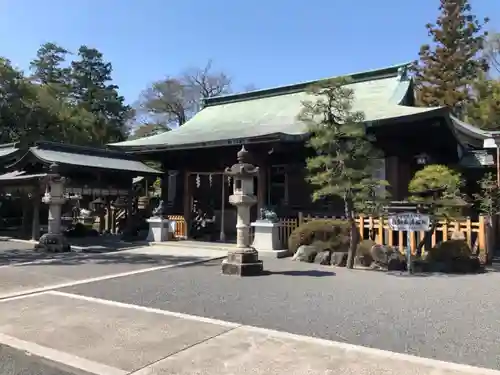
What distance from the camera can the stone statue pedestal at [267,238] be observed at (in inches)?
448

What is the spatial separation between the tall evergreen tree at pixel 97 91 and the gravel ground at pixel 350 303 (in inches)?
1506

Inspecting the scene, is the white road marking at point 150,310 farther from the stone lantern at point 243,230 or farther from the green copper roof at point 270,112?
the green copper roof at point 270,112

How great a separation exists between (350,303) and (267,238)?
5480 millimetres

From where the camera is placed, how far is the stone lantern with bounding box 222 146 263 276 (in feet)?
28.2

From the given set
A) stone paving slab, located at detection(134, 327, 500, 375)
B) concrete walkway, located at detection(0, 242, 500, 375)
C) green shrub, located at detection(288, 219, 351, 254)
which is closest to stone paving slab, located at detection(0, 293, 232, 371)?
concrete walkway, located at detection(0, 242, 500, 375)

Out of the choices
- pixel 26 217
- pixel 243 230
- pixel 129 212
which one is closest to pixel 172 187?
pixel 129 212

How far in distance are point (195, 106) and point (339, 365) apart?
136 feet

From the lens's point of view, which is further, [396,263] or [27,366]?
[396,263]

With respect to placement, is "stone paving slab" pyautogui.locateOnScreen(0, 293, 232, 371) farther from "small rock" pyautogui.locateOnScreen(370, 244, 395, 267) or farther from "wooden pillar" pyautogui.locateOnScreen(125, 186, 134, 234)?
"wooden pillar" pyautogui.locateOnScreen(125, 186, 134, 234)

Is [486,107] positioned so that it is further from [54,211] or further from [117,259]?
[54,211]

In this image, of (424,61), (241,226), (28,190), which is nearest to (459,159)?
(241,226)

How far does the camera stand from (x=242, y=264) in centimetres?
854

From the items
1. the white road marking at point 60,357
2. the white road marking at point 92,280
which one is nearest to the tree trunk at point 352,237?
the white road marking at point 92,280

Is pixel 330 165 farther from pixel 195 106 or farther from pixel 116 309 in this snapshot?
pixel 195 106
